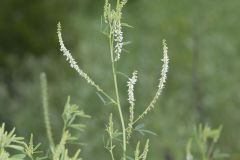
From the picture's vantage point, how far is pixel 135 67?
481 inches

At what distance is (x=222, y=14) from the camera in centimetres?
1520

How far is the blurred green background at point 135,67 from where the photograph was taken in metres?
10.1

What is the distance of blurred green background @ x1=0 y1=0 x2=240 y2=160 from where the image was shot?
10086 millimetres

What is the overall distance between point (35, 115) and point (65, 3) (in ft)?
13.8

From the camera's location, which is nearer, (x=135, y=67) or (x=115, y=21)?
(x=115, y=21)

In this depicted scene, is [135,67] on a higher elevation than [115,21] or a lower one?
lower

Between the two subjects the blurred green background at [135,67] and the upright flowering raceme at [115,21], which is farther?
the blurred green background at [135,67]

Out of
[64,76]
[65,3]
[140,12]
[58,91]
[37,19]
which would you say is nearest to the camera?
[58,91]

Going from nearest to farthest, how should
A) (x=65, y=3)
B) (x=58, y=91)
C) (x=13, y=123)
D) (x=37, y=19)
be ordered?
(x=13, y=123)
(x=58, y=91)
(x=37, y=19)
(x=65, y=3)

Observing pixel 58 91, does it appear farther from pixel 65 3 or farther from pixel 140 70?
pixel 65 3

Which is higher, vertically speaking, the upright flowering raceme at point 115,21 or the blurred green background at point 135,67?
the upright flowering raceme at point 115,21

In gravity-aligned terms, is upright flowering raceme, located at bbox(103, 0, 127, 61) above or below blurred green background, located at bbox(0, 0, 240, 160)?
above

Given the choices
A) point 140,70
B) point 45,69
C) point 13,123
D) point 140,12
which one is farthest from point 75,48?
point 140,12

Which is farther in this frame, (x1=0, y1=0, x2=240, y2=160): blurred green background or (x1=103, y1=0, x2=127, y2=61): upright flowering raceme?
(x1=0, y1=0, x2=240, y2=160): blurred green background
